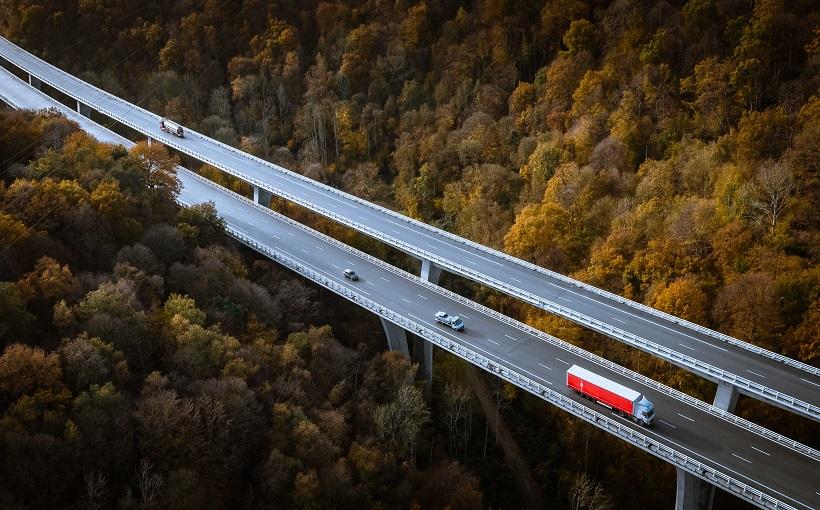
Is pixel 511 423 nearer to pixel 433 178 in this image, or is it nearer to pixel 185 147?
pixel 433 178

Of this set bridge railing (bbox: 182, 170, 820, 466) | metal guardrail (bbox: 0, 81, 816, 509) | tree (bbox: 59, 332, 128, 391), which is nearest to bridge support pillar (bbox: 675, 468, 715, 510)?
metal guardrail (bbox: 0, 81, 816, 509)

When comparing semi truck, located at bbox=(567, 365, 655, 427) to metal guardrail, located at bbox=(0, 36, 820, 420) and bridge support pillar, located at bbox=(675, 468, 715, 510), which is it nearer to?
bridge support pillar, located at bbox=(675, 468, 715, 510)

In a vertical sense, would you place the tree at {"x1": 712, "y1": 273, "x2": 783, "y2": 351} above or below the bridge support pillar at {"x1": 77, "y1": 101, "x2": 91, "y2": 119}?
above

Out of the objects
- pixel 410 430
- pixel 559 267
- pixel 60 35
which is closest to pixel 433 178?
pixel 559 267

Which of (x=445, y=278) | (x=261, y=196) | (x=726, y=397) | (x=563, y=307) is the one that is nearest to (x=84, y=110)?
(x=261, y=196)

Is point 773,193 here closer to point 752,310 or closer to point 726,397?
point 752,310

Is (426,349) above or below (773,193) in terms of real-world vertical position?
below

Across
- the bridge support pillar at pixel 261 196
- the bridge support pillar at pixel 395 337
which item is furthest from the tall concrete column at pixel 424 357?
the bridge support pillar at pixel 261 196
